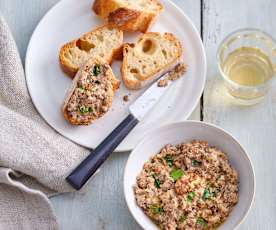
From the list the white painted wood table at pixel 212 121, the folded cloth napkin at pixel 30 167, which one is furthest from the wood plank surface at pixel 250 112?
the folded cloth napkin at pixel 30 167

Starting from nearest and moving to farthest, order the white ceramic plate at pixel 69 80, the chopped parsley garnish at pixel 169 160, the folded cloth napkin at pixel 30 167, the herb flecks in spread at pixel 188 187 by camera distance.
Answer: the herb flecks in spread at pixel 188 187 → the chopped parsley garnish at pixel 169 160 → the folded cloth napkin at pixel 30 167 → the white ceramic plate at pixel 69 80

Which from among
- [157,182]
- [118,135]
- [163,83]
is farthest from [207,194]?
[163,83]

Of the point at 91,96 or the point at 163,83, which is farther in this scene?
the point at 163,83

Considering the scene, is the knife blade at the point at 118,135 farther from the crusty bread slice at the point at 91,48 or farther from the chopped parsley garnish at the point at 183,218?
the chopped parsley garnish at the point at 183,218

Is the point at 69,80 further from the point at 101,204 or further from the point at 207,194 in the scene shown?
the point at 207,194

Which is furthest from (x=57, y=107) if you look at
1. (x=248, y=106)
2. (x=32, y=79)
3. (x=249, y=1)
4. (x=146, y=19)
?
(x=249, y=1)

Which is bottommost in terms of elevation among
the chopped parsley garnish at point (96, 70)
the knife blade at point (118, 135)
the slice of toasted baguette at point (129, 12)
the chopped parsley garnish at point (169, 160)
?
the chopped parsley garnish at point (169, 160)

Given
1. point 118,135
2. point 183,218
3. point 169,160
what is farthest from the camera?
point 118,135
